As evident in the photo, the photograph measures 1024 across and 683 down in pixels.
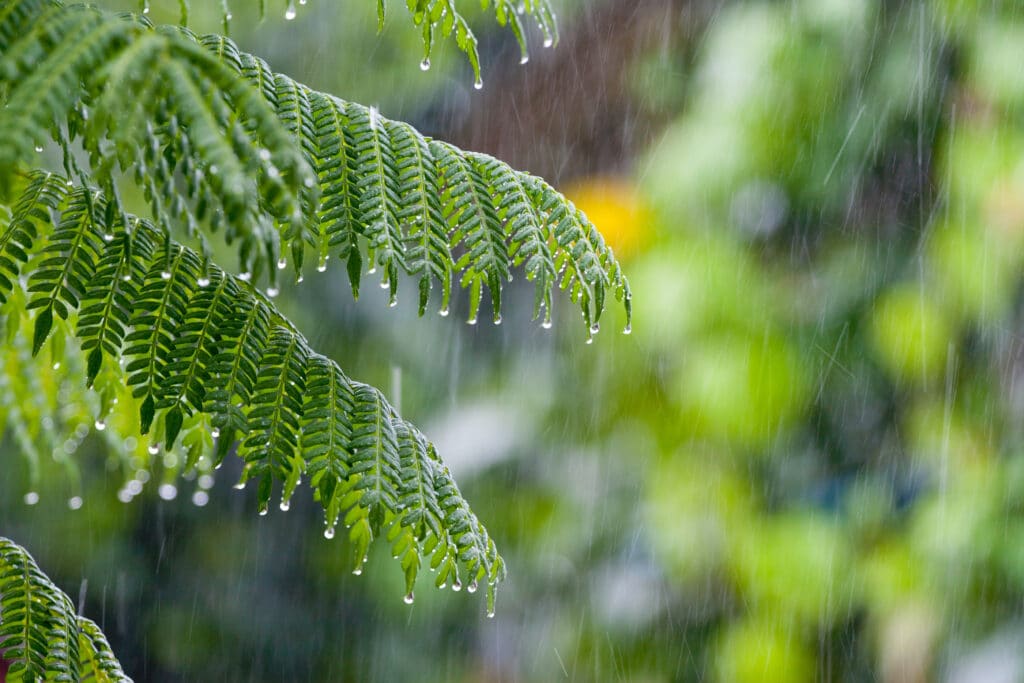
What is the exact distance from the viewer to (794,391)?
2.32 m

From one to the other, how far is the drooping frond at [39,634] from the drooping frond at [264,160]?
0.97 feet

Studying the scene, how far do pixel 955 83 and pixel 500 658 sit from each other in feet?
6.73

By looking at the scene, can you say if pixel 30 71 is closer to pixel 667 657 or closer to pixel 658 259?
pixel 658 259

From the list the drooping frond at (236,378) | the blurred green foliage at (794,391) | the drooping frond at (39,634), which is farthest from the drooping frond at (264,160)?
the blurred green foliage at (794,391)

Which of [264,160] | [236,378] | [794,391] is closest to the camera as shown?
[264,160]

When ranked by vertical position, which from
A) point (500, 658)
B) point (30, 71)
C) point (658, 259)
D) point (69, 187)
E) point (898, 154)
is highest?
point (30, 71)

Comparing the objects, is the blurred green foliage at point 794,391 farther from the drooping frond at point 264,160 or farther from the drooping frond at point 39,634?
the drooping frond at point 39,634

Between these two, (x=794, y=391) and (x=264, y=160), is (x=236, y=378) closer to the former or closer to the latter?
(x=264, y=160)

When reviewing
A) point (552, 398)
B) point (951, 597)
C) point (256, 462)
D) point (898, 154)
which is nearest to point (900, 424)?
point (951, 597)

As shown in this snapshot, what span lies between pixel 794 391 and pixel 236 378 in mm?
1726

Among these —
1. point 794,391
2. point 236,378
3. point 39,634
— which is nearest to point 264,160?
point 236,378

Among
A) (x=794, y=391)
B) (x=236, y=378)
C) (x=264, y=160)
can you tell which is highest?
(x=264, y=160)

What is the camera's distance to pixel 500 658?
3.15 m

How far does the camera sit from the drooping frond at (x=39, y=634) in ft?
2.92
